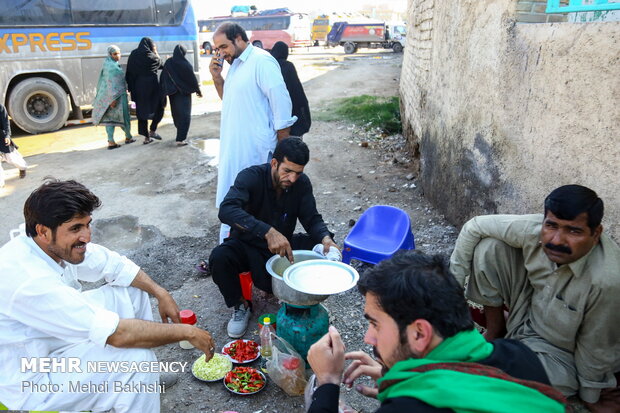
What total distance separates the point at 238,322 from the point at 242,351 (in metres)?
0.25

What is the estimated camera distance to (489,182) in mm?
3686

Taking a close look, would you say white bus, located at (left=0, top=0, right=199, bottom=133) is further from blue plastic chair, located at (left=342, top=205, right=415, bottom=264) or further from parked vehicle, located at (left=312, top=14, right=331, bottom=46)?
parked vehicle, located at (left=312, top=14, right=331, bottom=46)

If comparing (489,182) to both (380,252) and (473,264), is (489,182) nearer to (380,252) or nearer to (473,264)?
(380,252)

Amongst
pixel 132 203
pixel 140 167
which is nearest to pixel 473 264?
pixel 132 203

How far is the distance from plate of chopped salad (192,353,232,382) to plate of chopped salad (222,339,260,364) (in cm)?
6

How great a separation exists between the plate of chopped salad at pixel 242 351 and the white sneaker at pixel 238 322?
10 centimetres

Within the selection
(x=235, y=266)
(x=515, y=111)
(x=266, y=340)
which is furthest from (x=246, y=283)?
(x=515, y=111)

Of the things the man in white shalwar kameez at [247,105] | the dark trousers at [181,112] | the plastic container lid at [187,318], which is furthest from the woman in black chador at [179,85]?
the plastic container lid at [187,318]

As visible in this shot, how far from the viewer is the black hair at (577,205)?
208 cm

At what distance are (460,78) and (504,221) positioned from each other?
6.92 feet

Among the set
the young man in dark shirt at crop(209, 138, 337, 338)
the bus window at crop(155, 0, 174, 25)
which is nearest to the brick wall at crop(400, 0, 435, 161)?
Answer: the young man in dark shirt at crop(209, 138, 337, 338)

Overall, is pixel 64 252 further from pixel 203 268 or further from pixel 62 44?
pixel 62 44

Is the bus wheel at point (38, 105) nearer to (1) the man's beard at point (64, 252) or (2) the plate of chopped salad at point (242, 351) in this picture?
(2) the plate of chopped salad at point (242, 351)

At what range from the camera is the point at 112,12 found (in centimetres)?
918
